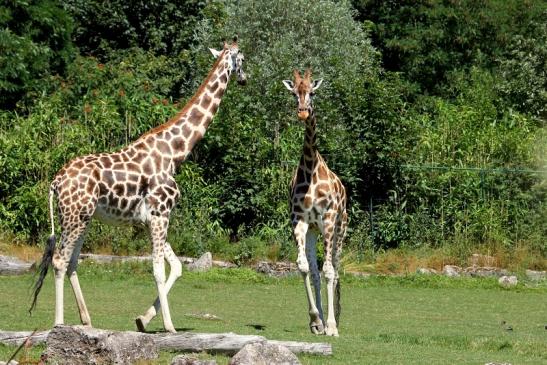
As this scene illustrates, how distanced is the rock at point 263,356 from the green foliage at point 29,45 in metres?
21.5

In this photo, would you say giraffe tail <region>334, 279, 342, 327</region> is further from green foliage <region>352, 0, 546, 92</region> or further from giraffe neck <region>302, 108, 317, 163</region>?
green foliage <region>352, 0, 546, 92</region>

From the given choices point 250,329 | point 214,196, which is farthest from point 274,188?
point 250,329

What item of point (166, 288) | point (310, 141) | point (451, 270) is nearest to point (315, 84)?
point (310, 141)

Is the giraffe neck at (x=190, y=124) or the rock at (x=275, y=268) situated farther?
the rock at (x=275, y=268)

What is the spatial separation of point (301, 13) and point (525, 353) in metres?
24.0

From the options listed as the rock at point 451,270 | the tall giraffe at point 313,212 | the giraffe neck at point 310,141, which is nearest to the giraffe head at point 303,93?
the tall giraffe at point 313,212

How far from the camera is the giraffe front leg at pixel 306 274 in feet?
46.8

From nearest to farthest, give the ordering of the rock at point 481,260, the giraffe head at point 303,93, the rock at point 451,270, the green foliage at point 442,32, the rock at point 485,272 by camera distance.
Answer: the giraffe head at point 303,93
the rock at point 451,270
the rock at point 485,272
the rock at point 481,260
the green foliage at point 442,32

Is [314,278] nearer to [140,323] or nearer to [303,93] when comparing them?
[303,93]

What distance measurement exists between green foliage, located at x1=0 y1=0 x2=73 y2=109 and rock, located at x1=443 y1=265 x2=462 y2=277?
1251 centimetres

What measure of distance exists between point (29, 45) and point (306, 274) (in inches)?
745

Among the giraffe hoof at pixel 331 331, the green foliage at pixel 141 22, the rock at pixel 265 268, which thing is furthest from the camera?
the green foliage at pixel 141 22

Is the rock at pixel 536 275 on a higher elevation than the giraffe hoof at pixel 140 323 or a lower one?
lower

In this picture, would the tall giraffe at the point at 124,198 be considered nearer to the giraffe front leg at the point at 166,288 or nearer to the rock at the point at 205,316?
the giraffe front leg at the point at 166,288
